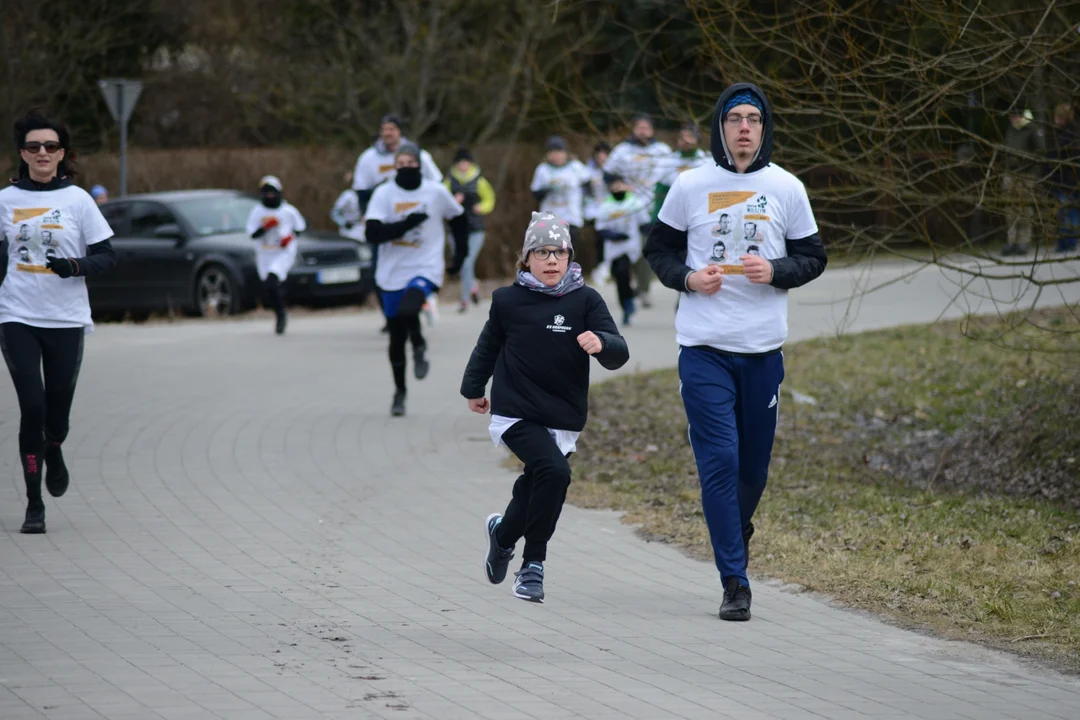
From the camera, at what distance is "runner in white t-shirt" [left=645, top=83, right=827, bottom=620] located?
21.7ft

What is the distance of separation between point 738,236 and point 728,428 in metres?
0.78

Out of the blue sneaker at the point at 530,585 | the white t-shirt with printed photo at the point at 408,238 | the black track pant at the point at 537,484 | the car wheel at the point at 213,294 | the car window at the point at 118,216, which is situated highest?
the white t-shirt with printed photo at the point at 408,238

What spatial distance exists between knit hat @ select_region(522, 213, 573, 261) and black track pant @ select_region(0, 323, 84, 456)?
2.79 meters

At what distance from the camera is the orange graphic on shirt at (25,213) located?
814 centimetres

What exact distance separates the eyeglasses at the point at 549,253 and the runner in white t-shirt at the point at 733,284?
44 cm

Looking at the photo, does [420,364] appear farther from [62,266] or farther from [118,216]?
[118,216]

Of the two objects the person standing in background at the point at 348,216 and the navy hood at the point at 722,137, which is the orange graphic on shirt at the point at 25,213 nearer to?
the navy hood at the point at 722,137

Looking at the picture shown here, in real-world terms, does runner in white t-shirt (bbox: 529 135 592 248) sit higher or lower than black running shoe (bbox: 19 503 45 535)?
higher

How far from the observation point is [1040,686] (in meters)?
5.67

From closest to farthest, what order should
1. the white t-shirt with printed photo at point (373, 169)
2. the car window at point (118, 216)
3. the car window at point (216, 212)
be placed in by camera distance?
the white t-shirt with printed photo at point (373, 169) < the car window at point (216, 212) < the car window at point (118, 216)

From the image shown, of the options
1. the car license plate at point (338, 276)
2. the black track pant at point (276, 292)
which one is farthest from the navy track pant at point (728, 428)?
the car license plate at point (338, 276)

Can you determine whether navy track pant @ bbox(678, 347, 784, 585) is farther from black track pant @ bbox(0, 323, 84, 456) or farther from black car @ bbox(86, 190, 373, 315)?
black car @ bbox(86, 190, 373, 315)

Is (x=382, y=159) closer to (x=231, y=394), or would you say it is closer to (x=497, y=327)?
(x=231, y=394)

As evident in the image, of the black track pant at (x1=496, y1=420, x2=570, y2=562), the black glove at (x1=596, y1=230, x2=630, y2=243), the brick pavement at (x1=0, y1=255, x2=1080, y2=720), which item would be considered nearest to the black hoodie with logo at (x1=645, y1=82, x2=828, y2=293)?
the black track pant at (x1=496, y1=420, x2=570, y2=562)
